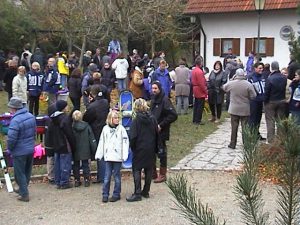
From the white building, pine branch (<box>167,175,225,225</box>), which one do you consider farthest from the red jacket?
pine branch (<box>167,175,225,225</box>)

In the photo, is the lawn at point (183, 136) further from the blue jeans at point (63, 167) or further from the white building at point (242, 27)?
the white building at point (242, 27)

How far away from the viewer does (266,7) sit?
78.6 ft

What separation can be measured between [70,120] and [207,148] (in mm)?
4128

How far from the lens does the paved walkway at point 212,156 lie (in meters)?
9.91

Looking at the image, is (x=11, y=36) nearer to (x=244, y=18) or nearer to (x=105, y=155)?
(x=244, y=18)

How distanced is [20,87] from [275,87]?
258 inches

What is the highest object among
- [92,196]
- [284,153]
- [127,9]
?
[127,9]

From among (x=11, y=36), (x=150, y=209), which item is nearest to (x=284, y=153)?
(x=150, y=209)

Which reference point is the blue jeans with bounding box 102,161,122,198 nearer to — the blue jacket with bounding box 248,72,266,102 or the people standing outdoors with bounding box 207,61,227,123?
the blue jacket with bounding box 248,72,266,102

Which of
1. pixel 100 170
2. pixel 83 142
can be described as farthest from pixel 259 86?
pixel 83 142

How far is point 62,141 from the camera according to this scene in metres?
8.45

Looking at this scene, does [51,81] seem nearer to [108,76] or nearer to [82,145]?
[108,76]

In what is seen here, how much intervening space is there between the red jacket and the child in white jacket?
22.2 feet

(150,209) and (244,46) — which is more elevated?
(244,46)
